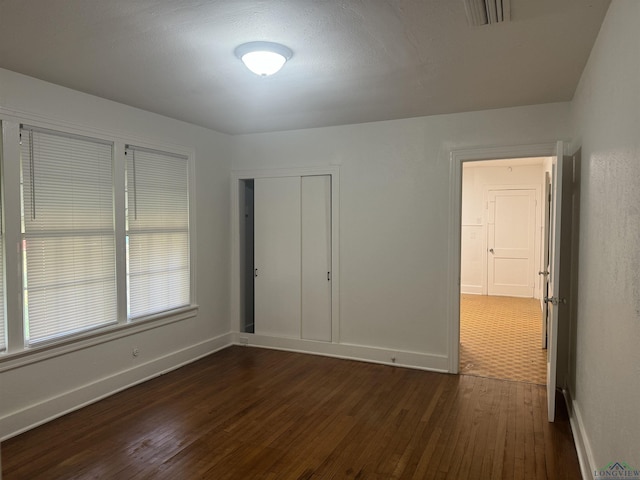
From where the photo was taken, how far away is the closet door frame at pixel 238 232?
4.85 metres

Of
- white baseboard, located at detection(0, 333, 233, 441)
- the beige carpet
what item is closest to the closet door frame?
white baseboard, located at detection(0, 333, 233, 441)

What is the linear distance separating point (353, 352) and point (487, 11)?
3616mm

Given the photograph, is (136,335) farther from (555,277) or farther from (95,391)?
(555,277)

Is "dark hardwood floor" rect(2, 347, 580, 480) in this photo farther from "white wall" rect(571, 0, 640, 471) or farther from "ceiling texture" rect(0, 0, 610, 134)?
"ceiling texture" rect(0, 0, 610, 134)

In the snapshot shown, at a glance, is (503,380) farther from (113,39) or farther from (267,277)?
(113,39)

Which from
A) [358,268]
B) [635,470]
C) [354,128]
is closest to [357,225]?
[358,268]

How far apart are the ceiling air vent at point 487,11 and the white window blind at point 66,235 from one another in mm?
3115

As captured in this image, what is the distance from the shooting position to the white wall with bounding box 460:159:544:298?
28.1ft

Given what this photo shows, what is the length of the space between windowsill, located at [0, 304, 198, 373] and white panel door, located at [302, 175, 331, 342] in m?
1.32

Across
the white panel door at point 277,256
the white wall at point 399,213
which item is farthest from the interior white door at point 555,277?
the white panel door at point 277,256

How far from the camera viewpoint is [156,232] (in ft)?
14.2

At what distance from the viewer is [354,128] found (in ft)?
15.5

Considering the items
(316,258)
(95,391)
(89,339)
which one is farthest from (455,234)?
(95,391)

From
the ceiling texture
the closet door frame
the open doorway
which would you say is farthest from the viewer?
the open doorway
